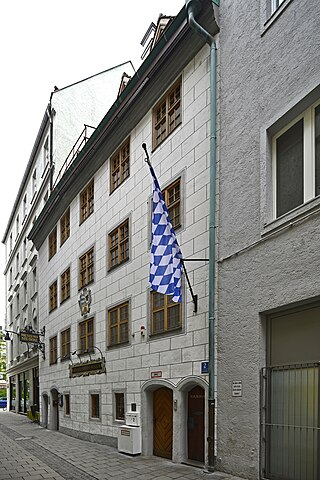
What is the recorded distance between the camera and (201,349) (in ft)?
37.3

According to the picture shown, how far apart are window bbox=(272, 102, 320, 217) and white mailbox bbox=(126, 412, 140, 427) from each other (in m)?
7.56

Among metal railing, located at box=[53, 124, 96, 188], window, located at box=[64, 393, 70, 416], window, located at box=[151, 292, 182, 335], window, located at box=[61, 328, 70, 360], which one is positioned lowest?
window, located at box=[64, 393, 70, 416]

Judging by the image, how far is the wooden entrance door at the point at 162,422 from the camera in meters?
13.1

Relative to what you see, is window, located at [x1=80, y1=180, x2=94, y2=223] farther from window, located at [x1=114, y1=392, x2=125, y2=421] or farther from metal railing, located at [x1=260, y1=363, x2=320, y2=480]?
metal railing, located at [x1=260, y1=363, x2=320, y2=480]

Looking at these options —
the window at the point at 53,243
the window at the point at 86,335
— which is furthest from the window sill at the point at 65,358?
the window at the point at 53,243

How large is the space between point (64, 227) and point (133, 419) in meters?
11.5

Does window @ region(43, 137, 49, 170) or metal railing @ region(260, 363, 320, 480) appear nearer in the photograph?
metal railing @ region(260, 363, 320, 480)

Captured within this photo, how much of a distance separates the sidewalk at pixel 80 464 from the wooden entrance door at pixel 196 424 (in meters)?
0.41

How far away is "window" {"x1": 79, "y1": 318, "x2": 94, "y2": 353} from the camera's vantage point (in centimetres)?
1894

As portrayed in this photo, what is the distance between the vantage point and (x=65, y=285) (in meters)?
23.1

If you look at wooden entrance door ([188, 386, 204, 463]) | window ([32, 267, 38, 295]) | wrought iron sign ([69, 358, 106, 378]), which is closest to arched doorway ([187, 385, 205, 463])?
wooden entrance door ([188, 386, 204, 463])

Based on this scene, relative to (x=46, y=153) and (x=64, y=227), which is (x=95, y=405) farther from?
(x=46, y=153)

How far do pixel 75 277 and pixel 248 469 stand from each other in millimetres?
13149

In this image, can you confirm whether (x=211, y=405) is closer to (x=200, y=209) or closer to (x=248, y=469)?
(x=248, y=469)
